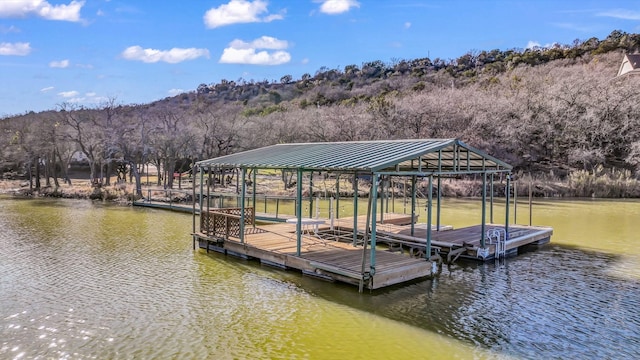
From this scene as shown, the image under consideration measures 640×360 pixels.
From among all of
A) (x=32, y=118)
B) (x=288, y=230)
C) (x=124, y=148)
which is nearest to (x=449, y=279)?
(x=288, y=230)

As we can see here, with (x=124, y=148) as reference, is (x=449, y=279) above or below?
below

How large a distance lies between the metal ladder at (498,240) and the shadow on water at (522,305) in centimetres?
60

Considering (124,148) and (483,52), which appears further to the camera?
(483,52)

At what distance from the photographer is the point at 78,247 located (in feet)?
47.3

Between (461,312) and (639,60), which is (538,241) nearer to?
(461,312)

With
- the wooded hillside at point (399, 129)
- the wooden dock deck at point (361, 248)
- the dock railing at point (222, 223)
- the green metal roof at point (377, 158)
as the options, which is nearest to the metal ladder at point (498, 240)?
the wooden dock deck at point (361, 248)

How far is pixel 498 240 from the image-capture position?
1355cm

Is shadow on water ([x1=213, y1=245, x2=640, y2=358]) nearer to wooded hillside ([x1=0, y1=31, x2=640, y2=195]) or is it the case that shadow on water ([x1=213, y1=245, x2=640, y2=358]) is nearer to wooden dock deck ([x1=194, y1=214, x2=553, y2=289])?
wooden dock deck ([x1=194, y1=214, x2=553, y2=289])

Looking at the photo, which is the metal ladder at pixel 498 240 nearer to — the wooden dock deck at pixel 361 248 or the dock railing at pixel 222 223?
the wooden dock deck at pixel 361 248

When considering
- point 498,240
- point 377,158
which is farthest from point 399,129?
point 377,158

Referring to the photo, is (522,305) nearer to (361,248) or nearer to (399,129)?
(361,248)

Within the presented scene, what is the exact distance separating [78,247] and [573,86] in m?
40.1

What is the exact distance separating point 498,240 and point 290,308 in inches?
287

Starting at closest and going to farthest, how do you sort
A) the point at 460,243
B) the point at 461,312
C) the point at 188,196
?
the point at 461,312, the point at 460,243, the point at 188,196
